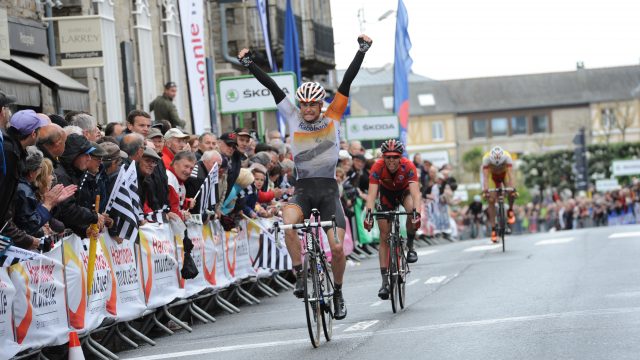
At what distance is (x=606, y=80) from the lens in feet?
479

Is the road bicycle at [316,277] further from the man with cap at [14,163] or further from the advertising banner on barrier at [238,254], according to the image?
the advertising banner on barrier at [238,254]

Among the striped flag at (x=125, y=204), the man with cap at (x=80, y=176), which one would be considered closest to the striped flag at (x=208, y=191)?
the striped flag at (x=125, y=204)

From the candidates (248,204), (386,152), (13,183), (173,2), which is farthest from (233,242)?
(173,2)

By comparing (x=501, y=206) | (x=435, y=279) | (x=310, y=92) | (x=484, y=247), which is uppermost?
(x=310, y=92)

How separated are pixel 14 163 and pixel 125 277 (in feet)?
11.2

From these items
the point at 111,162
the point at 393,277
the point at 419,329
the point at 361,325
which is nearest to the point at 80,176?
the point at 111,162

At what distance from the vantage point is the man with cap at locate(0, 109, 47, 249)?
33.3 ft

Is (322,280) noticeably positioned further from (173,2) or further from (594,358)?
(173,2)

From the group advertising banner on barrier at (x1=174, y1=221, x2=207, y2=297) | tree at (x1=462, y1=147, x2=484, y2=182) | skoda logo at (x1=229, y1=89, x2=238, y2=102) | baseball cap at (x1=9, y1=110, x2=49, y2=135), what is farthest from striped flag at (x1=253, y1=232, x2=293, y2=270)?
tree at (x1=462, y1=147, x2=484, y2=182)

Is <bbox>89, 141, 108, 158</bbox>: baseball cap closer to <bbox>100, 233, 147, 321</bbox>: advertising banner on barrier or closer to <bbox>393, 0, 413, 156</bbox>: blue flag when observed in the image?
<bbox>100, 233, 147, 321</bbox>: advertising banner on barrier

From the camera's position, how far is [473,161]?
129375 mm

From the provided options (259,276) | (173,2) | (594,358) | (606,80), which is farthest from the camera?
(606,80)

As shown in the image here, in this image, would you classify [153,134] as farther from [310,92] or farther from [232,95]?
[232,95]

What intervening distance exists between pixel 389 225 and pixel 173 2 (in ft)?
63.4
